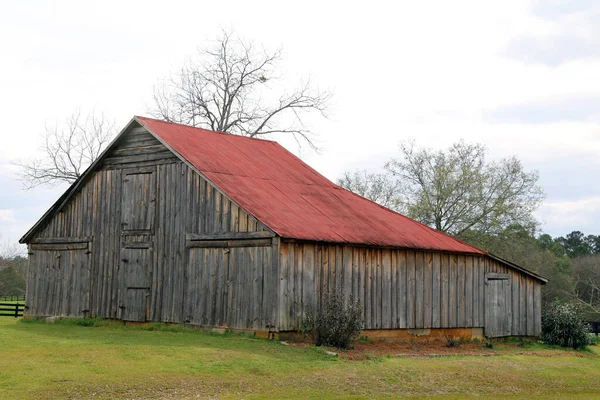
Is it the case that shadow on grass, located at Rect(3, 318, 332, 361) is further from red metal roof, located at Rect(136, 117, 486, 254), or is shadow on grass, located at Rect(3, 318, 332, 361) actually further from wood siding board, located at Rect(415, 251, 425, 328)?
wood siding board, located at Rect(415, 251, 425, 328)

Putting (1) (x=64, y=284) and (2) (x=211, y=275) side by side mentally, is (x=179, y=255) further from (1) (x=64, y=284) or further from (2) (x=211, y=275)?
(1) (x=64, y=284)

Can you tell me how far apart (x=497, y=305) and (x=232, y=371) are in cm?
1586

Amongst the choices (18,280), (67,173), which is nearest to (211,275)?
(67,173)

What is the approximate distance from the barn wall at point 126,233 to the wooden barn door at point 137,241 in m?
0.06

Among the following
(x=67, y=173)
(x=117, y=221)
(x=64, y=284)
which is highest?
(x=67, y=173)

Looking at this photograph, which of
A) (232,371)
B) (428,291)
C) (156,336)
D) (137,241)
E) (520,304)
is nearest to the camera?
(232,371)

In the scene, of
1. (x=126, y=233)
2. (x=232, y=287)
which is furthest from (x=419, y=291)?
(x=126, y=233)

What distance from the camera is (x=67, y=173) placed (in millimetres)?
48469

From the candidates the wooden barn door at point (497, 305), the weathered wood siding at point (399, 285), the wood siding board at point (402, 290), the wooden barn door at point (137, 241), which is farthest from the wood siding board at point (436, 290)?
the wooden barn door at point (137, 241)

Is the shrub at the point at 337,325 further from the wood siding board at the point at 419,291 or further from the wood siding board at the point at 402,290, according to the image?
the wood siding board at the point at 419,291

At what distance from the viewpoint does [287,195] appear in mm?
28609

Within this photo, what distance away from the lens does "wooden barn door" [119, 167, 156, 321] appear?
28.5 m

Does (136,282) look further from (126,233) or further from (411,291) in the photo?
(411,291)

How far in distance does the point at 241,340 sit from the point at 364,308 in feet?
17.1
